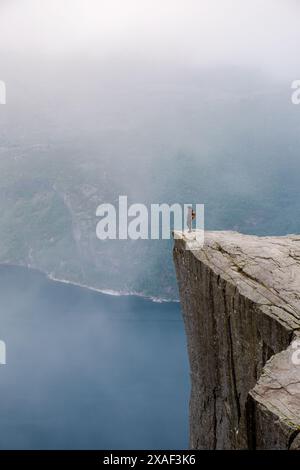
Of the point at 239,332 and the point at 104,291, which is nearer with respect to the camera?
the point at 239,332

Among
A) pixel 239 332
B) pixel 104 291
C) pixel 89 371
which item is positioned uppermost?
pixel 104 291

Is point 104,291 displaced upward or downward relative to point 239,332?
upward

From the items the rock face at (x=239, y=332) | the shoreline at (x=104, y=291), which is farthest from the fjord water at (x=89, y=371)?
the rock face at (x=239, y=332)

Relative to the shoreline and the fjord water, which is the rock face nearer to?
the fjord water

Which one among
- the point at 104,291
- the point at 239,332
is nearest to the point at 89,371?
Answer: the point at 104,291

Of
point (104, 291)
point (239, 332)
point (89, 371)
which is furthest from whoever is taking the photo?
point (104, 291)

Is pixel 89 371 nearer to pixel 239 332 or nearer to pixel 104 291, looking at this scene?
pixel 104 291

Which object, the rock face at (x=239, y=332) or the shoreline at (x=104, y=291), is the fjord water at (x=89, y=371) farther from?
the rock face at (x=239, y=332)

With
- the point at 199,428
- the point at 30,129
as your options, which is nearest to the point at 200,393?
the point at 199,428
